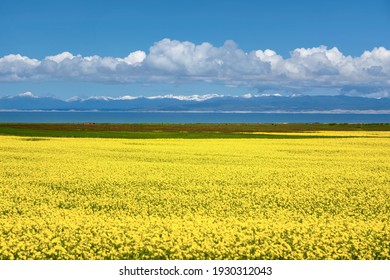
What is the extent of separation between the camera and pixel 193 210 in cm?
1931

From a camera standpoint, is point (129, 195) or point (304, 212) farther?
point (129, 195)

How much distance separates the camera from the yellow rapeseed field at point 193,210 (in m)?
13.8

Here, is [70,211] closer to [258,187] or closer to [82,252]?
[82,252]

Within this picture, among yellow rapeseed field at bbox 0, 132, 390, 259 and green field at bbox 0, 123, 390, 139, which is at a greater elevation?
green field at bbox 0, 123, 390, 139

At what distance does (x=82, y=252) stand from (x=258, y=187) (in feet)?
42.9

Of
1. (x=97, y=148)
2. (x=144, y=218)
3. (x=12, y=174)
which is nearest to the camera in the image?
(x=144, y=218)

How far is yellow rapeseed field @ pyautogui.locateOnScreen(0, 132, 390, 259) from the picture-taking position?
13750 mm

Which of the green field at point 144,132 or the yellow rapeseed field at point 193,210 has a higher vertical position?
the green field at point 144,132

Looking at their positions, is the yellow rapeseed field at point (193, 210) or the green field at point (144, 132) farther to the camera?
the green field at point (144, 132)

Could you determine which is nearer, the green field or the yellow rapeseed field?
the yellow rapeseed field

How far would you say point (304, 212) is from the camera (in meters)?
18.9

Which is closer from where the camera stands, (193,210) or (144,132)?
(193,210)

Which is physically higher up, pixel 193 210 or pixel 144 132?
pixel 144 132

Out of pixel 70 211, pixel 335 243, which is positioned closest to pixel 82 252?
pixel 70 211
